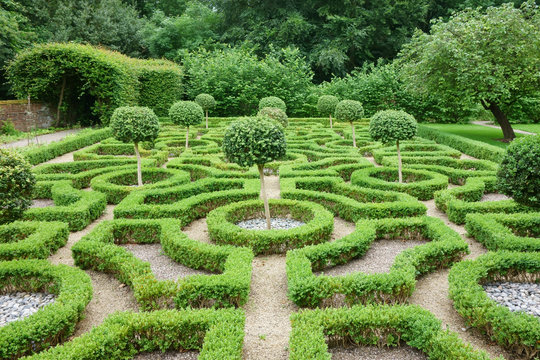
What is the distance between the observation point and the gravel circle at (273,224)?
8.68 meters

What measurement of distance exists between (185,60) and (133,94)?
25.2 feet

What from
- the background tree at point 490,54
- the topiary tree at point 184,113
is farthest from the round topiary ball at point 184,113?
the background tree at point 490,54

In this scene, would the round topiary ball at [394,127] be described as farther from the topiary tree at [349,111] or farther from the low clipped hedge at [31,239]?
the low clipped hedge at [31,239]

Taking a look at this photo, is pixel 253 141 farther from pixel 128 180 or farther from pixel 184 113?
pixel 184 113

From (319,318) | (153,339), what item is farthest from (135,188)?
(319,318)

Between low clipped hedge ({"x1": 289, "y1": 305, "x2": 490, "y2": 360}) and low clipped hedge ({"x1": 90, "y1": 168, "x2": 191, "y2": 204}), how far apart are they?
7.14 metres

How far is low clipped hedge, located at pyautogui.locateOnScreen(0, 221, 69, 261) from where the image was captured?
6.84m

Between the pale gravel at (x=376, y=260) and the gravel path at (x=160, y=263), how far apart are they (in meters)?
2.36

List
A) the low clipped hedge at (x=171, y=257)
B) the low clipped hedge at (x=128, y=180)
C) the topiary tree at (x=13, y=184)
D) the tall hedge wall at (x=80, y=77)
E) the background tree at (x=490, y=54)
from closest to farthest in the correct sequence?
the low clipped hedge at (x=171, y=257) → the topiary tree at (x=13, y=184) → the low clipped hedge at (x=128, y=180) → the background tree at (x=490, y=54) → the tall hedge wall at (x=80, y=77)

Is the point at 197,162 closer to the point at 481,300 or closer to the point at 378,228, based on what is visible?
the point at 378,228

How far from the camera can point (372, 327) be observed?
4.83m

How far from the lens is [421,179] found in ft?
38.9

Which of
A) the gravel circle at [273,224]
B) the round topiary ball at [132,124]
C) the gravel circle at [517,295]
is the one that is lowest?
the gravel circle at [517,295]

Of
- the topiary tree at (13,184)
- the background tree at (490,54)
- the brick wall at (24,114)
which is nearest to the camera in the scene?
the topiary tree at (13,184)
